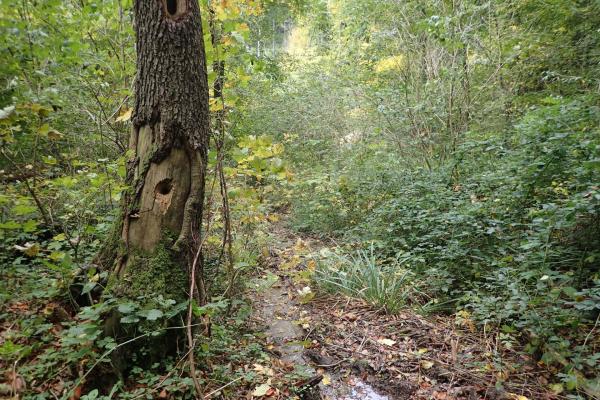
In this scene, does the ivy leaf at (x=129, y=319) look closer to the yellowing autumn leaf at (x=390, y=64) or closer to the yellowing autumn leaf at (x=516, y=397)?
the yellowing autumn leaf at (x=516, y=397)

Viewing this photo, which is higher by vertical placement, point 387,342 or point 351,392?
point 387,342

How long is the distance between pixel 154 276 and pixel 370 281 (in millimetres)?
2510

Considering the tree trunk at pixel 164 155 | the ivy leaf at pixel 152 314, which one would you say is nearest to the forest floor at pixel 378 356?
the ivy leaf at pixel 152 314

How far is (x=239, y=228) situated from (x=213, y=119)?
1.57 metres

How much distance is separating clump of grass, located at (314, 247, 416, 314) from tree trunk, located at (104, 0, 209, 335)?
2.18 m

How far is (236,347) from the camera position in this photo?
9.71 feet

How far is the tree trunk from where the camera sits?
2.51 metres

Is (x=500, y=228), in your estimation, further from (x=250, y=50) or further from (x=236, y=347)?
(x=250, y=50)

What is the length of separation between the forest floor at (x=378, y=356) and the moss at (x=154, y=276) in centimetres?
92

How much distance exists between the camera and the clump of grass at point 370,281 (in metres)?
3.95

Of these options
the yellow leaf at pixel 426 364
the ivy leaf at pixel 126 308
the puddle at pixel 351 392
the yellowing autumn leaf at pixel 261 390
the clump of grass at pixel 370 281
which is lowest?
the puddle at pixel 351 392

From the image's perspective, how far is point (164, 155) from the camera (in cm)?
260

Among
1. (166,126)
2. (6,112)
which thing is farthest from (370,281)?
(6,112)

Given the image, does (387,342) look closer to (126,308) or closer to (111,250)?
(126,308)
